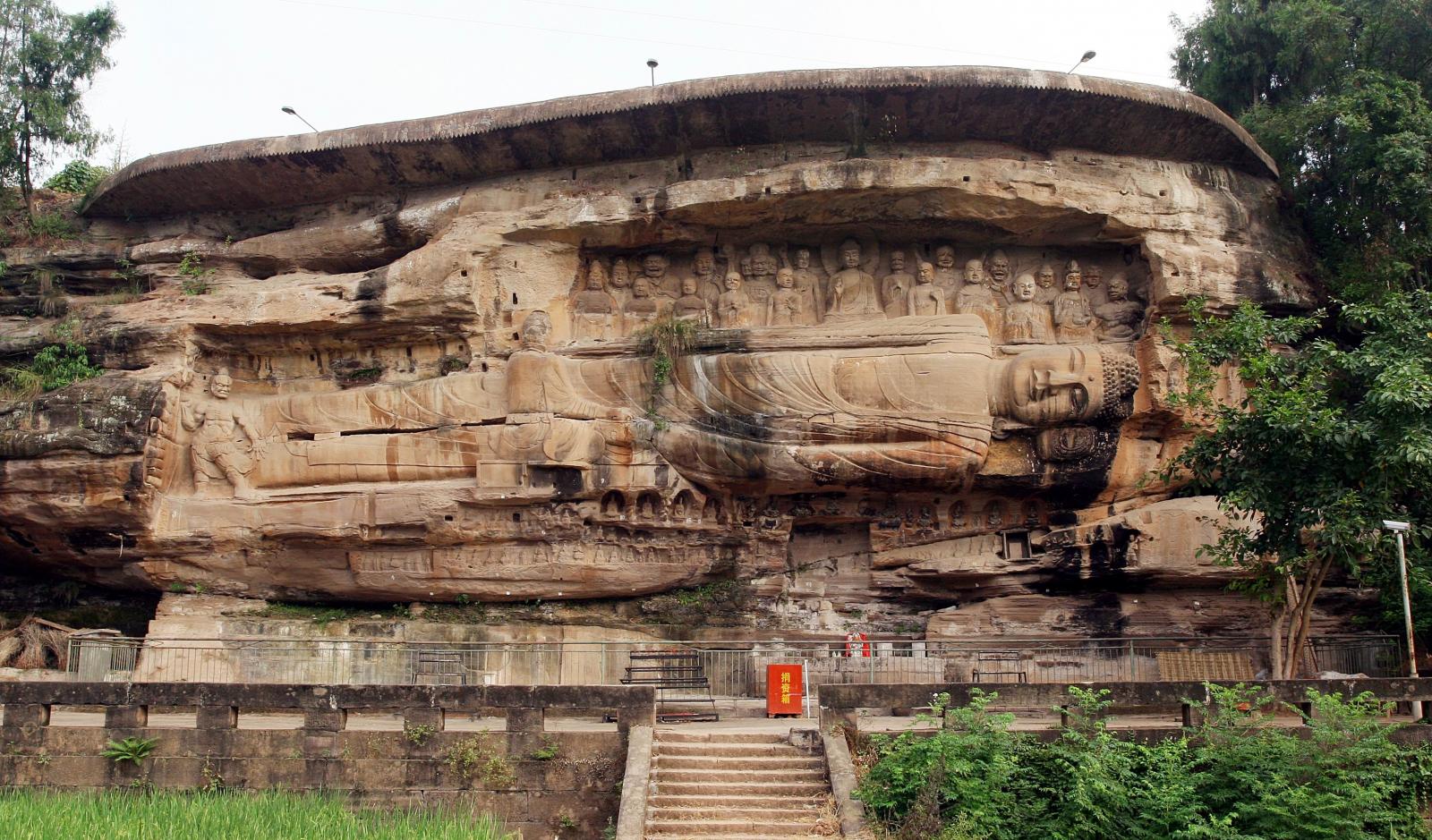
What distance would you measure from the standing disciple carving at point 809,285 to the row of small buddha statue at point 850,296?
14 millimetres

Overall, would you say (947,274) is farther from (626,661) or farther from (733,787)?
(733,787)

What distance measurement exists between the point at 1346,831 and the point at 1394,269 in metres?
10.6

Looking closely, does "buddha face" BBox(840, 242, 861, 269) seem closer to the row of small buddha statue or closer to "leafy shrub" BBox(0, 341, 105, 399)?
the row of small buddha statue

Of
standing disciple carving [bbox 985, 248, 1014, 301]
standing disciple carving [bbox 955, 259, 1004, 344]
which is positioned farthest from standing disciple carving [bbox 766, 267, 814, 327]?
standing disciple carving [bbox 985, 248, 1014, 301]

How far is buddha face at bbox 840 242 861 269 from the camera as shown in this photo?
18.7 metres

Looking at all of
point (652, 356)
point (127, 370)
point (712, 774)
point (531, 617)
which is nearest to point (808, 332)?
point (652, 356)

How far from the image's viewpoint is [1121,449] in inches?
691

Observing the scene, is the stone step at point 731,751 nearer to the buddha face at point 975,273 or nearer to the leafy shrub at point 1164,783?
the leafy shrub at point 1164,783

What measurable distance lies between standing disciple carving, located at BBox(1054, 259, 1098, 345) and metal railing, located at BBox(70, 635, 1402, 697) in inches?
177

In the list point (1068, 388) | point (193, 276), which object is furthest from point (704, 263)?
point (193, 276)

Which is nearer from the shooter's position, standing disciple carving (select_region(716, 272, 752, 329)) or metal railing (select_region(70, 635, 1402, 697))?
metal railing (select_region(70, 635, 1402, 697))

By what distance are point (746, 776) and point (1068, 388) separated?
7998 millimetres

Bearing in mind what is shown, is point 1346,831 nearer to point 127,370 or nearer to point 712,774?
point 712,774

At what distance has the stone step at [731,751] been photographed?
12266mm
